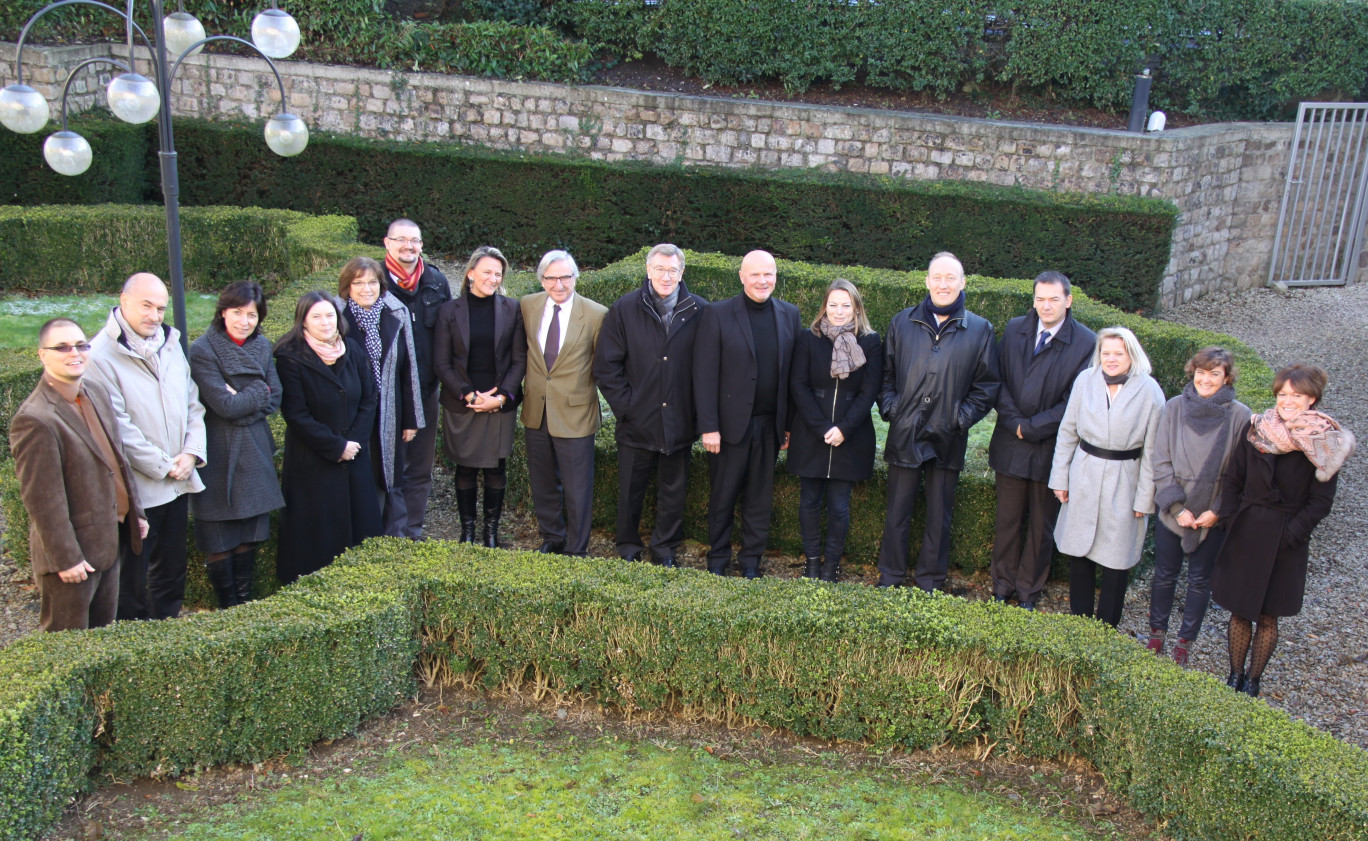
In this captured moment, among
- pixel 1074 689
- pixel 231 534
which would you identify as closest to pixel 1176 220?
pixel 1074 689

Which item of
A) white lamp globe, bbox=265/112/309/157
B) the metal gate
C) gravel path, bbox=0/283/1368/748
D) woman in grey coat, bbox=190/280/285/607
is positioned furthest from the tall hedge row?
woman in grey coat, bbox=190/280/285/607

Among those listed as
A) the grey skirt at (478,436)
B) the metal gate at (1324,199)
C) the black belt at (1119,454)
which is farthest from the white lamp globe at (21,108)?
the metal gate at (1324,199)

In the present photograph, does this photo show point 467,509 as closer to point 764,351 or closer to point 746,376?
point 746,376

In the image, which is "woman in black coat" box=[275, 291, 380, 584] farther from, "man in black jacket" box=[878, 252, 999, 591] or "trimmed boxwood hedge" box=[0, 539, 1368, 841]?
"man in black jacket" box=[878, 252, 999, 591]

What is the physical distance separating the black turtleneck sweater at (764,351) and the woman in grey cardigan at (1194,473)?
6.54 feet

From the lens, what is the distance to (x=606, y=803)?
4363 millimetres

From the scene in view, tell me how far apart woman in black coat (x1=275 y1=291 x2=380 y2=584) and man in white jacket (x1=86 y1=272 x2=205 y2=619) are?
0.46 meters

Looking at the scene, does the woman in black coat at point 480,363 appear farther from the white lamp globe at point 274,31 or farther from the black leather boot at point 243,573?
the white lamp globe at point 274,31

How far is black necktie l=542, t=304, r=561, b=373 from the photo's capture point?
21.5 ft

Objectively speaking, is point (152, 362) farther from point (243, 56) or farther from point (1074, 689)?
point (243, 56)

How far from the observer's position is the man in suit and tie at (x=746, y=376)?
6301 millimetres

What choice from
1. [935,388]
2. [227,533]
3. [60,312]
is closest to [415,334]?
[227,533]

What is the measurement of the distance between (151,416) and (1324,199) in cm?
1454

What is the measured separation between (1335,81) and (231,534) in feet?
49.7
